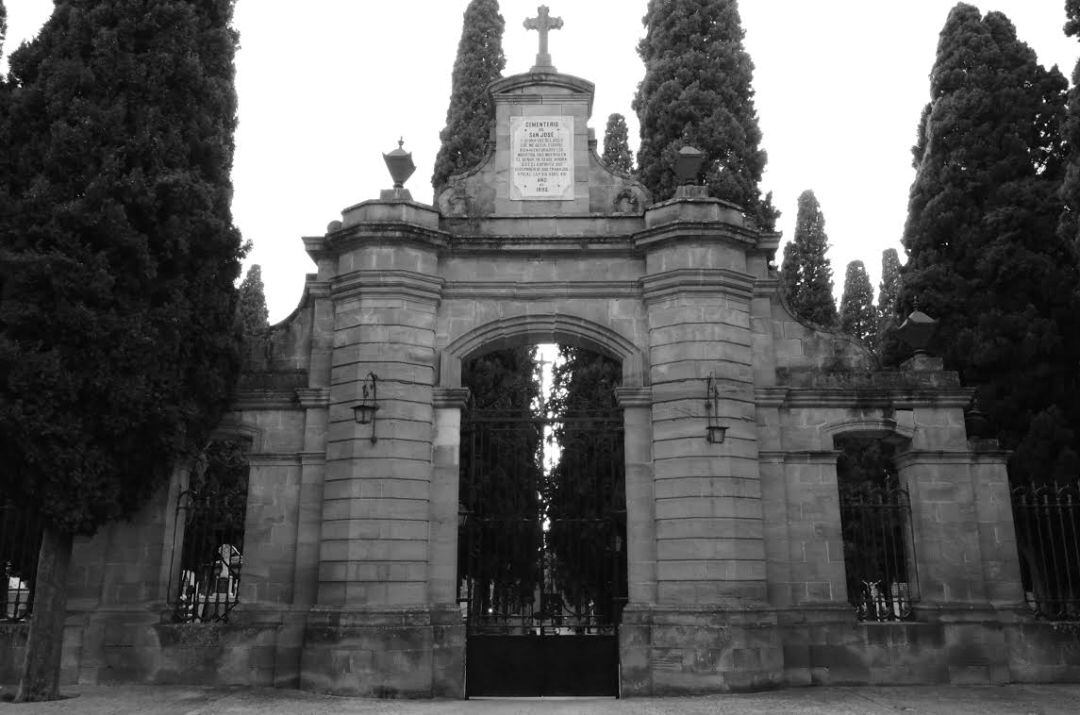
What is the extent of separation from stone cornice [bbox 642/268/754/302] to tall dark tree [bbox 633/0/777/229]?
6145 mm

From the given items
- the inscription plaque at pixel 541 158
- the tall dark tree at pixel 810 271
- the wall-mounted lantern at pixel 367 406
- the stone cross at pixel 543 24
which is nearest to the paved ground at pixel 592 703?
the wall-mounted lantern at pixel 367 406

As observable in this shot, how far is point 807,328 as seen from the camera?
1278cm

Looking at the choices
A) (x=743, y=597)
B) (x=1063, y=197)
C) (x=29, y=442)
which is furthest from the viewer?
(x=1063, y=197)

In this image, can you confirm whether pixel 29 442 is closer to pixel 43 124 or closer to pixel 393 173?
pixel 43 124

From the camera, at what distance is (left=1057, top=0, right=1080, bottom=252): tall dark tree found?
13.6 m

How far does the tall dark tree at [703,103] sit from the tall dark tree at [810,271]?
263 inches

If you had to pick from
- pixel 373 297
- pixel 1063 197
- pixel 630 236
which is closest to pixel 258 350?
pixel 373 297

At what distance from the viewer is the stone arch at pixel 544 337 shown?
39.5ft

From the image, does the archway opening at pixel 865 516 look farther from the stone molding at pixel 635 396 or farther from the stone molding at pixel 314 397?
the stone molding at pixel 314 397

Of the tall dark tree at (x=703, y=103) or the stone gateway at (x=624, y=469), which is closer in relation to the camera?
the stone gateway at (x=624, y=469)

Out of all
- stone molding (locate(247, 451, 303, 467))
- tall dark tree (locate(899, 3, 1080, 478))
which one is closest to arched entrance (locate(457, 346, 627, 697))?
stone molding (locate(247, 451, 303, 467))

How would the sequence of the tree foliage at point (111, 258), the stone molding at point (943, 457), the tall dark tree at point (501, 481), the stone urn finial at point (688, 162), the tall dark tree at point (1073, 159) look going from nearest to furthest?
1. the tree foliage at point (111, 258)
2. the tall dark tree at point (501, 481)
3. the stone molding at point (943, 457)
4. the stone urn finial at point (688, 162)
5. the tall dark tree at point (1073, 159)

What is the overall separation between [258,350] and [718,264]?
652cm

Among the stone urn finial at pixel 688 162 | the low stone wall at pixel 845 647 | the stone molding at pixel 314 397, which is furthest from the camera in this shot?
the stone urn finial at pixel 688 162
